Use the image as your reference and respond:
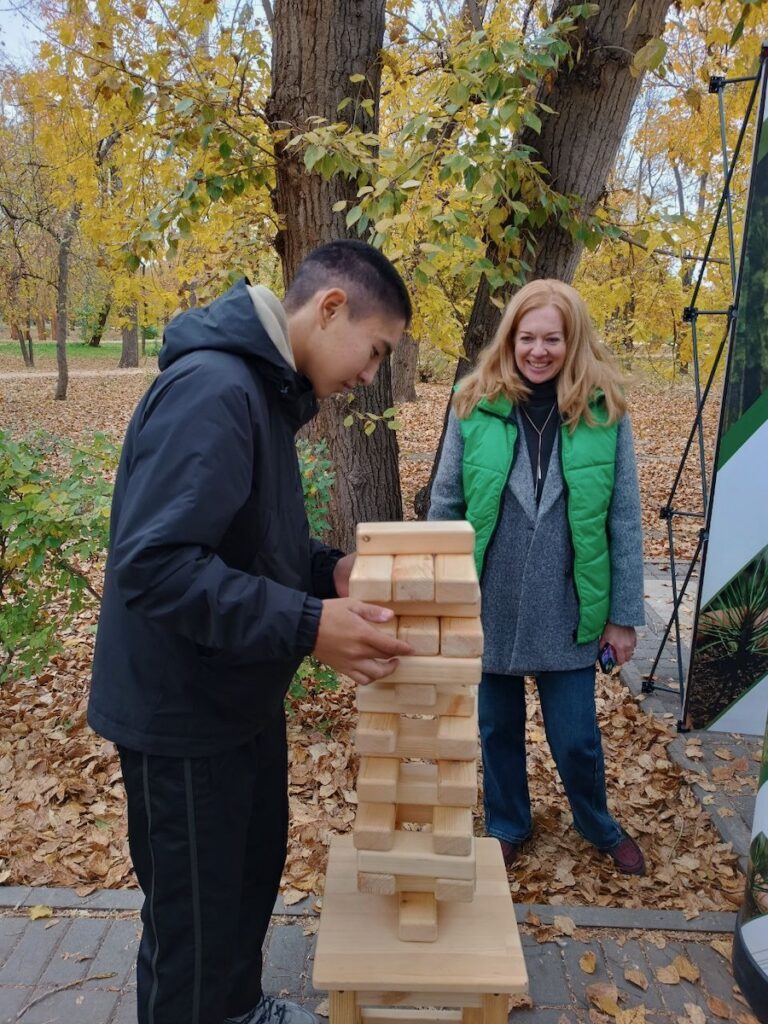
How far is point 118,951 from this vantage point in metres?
2.72

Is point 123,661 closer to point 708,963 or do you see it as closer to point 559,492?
point 559,492

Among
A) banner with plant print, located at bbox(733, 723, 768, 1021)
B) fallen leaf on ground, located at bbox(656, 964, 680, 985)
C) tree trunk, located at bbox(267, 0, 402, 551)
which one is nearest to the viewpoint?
banner with plant print, located at bbox(733, 723, 768, 1021)

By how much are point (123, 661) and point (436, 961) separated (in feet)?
3.51

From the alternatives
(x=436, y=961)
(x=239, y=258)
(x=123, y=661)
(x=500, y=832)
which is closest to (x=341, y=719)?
(x=500, y=832)

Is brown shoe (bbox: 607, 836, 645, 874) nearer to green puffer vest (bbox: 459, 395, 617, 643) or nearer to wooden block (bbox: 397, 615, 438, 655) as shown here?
green puffer vest (bbox: 459, 395, 617, 643)

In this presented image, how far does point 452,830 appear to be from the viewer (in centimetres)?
179

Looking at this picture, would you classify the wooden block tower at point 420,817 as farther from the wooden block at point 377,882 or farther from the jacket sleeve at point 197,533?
the jacket sleeve at point 197,533

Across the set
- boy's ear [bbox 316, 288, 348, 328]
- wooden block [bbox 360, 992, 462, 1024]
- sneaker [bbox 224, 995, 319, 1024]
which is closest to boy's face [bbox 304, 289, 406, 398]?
boy's ear [bbox 316, 288, 348, 328]

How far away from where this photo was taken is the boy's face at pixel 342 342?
174 centimetres

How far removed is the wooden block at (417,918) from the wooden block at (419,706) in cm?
56

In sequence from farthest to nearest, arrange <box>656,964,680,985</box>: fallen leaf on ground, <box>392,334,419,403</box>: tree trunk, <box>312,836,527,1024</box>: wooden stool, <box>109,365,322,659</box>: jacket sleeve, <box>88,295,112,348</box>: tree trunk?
<box>88,295,112,348</box>: tree trunk → <box>392,334,419,403</box>: tree trunk → <box>656,964,680,985</box>: fallen leaf on ground → <box>312,836,527,1024</box>: wooden stool → <box>109,365,322,659</box>: jacket sleeve

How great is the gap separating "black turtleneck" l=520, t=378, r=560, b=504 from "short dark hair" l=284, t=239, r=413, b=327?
100 centimetres

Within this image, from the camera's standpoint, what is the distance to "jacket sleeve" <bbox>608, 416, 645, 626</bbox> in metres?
2.67

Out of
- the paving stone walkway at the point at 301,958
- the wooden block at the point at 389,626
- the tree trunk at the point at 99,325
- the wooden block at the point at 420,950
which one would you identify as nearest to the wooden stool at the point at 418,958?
the wooden block at the point at 420,950
